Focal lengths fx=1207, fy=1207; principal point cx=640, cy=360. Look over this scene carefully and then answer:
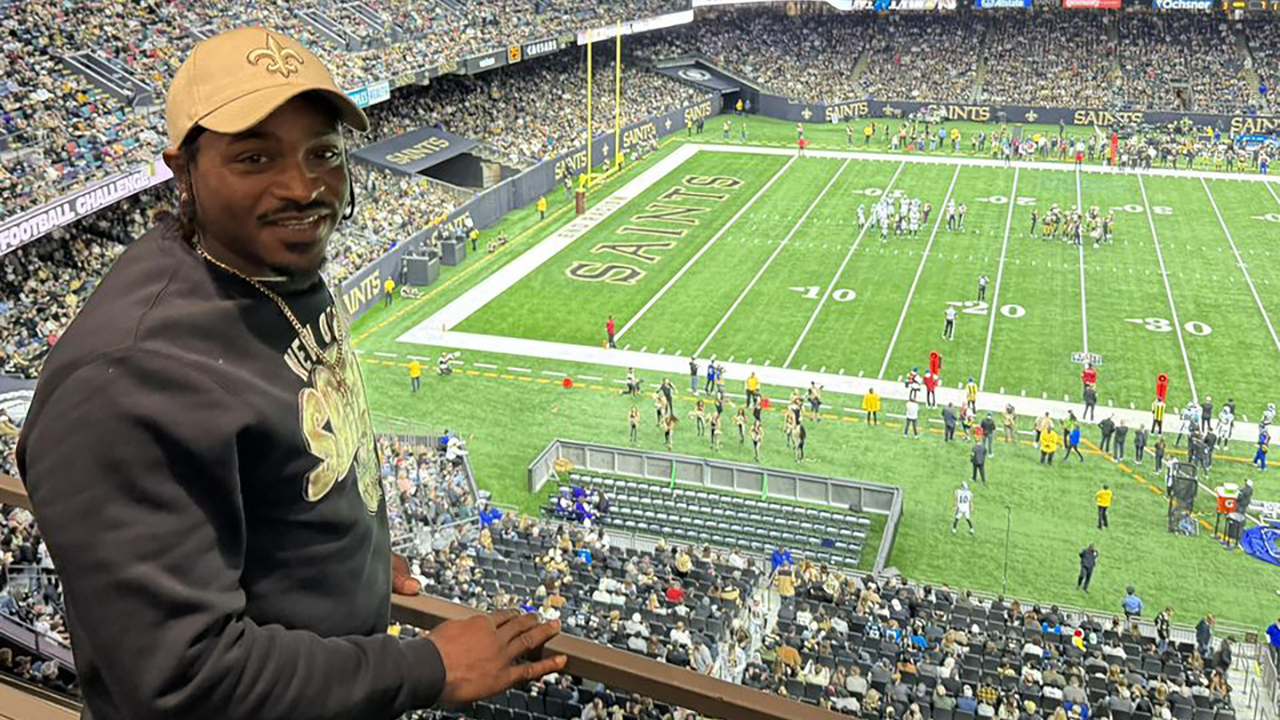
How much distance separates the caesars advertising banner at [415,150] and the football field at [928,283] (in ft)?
17.0

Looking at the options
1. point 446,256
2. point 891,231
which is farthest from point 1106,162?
point 446,256

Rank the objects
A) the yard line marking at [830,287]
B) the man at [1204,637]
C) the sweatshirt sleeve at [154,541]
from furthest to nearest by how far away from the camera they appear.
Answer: the yard line marking at [830,287] < the man at [1204,637] < the sweatshirt sleeve at [154,541]

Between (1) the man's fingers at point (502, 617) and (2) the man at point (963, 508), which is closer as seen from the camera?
(1) the man's fingers at point (502, 617)

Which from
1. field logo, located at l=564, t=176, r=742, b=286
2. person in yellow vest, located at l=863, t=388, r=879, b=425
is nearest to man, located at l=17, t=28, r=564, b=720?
person in yellow vest, located at l=863, t=388, r=879, b=425

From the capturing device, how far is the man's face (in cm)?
189

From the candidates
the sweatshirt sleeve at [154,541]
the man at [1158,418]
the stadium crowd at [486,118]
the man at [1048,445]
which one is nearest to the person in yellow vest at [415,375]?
Answer: the man at [1048,445]

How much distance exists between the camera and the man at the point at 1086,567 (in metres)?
18.7

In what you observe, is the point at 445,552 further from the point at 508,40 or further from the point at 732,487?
the point at 508,40

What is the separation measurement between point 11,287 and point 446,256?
12.6m

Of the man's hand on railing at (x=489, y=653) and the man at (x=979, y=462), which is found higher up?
the man's hand on railing at (x=489, y=653)

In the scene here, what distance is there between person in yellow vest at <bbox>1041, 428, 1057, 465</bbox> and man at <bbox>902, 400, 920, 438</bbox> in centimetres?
248

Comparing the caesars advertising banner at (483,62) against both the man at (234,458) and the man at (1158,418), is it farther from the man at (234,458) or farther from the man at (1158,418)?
the man at (234,458)

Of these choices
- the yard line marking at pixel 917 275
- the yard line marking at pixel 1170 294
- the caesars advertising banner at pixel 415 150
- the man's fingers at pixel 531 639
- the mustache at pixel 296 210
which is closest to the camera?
the mustache at pixel 296 210

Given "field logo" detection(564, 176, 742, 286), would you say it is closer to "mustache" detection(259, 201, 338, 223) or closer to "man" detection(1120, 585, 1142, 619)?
"man" detection(1120, 585, 1142, 619)
